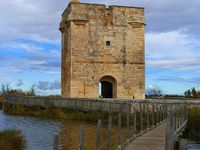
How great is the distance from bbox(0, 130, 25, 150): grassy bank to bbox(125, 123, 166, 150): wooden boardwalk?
4.13m

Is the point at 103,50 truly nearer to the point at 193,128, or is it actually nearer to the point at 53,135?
the point at 193,128

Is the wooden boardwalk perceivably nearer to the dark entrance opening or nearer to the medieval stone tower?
the medieval stone tower

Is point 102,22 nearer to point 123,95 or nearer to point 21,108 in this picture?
point 123,95

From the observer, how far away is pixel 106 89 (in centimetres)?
4097

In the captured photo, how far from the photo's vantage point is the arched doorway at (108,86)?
36156 mm

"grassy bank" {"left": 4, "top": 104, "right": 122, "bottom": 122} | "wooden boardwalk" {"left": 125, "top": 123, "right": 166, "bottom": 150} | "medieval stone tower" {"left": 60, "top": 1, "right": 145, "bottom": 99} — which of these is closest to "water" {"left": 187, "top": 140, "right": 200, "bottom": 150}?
"wooden boardwalk" {"left": 125, "top": 123, "right": 166, "bottom": 150}

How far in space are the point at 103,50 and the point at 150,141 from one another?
66.6 ft

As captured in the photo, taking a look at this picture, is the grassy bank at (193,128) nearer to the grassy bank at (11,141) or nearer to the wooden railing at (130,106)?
the wooden railing at (130,106)

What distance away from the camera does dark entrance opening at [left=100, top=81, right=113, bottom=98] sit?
3952 cm

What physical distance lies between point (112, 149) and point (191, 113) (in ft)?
39.0

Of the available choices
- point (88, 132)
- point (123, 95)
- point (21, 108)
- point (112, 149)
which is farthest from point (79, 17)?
point (112, 149)

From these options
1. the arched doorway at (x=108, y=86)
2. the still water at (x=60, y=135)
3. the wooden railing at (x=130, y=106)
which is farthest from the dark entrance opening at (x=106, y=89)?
the still water at (x=60, y=135)

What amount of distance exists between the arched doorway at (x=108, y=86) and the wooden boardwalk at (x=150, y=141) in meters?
17.3

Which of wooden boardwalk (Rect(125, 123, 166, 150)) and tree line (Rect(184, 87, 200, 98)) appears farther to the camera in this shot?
tree line (Rect(184, 87, 200, 98))
